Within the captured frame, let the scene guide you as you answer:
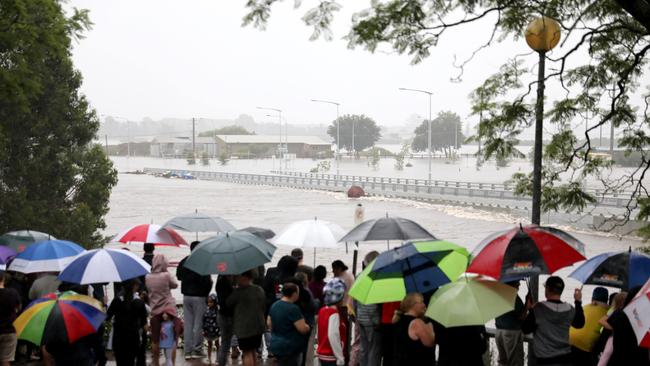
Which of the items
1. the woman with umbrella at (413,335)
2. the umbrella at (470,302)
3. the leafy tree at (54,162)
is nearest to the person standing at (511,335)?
the umbrella at (470,302)

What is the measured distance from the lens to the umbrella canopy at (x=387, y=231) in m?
9.14

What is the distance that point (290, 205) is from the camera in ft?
181

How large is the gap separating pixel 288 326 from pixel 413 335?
5.39 feet

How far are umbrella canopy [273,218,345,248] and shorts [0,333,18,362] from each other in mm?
3843

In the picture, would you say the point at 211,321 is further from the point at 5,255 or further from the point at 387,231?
the point at 5,255

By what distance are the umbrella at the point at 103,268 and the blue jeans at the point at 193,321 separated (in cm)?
136

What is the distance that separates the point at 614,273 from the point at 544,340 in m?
1.05

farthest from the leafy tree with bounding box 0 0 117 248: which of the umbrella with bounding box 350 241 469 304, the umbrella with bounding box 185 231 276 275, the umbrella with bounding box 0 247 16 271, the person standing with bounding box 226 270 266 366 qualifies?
the umbrella with bounding box 350 241 469 304

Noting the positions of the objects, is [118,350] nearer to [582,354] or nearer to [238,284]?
[238,284]

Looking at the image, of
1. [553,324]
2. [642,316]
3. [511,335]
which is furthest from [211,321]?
[642,316]

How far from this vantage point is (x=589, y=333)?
22.9 feet

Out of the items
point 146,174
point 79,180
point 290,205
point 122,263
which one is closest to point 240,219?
point 290,205

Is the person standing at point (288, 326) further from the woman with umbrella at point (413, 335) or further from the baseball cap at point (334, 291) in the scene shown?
the woman with umbrella at point (413, 335)

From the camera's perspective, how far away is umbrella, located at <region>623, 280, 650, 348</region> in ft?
15.2
